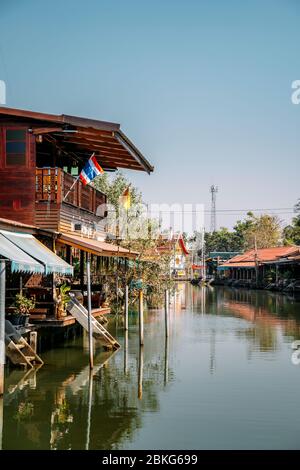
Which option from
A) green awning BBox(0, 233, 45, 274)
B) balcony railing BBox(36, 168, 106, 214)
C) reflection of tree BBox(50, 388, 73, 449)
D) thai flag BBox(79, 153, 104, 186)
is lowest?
reflection of tree BBox(50, 388, 73, 449)

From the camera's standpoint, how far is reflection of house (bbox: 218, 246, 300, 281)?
5756 centimetres

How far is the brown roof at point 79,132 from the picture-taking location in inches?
695

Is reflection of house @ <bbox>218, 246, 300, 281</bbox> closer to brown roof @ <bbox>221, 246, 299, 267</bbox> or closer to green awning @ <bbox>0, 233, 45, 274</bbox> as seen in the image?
brown roof @ <bbox>221, 246, 299, 267</bbox>

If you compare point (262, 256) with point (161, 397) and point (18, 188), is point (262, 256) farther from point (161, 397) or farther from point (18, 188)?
point (161, 397)

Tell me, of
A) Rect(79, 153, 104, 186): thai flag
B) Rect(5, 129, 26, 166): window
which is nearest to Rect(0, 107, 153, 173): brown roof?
Rect(5, 129, 26, 166): window

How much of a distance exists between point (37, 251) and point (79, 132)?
4413 mm

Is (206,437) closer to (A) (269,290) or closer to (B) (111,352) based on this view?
(B) (111,352)

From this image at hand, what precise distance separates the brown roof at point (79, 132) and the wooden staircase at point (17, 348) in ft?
19.9

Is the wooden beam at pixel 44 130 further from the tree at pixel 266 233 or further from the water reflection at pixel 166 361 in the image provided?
the tree at pixel 266 233

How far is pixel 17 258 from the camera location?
13.4m

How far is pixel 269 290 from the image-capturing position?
5894 centimetres

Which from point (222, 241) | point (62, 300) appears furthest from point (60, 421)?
point (222, 241)

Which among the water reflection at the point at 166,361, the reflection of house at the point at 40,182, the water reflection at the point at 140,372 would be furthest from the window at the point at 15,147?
the water reflection at the point at 166,361

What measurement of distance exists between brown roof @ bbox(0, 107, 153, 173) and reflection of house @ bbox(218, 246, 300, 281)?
112ft
